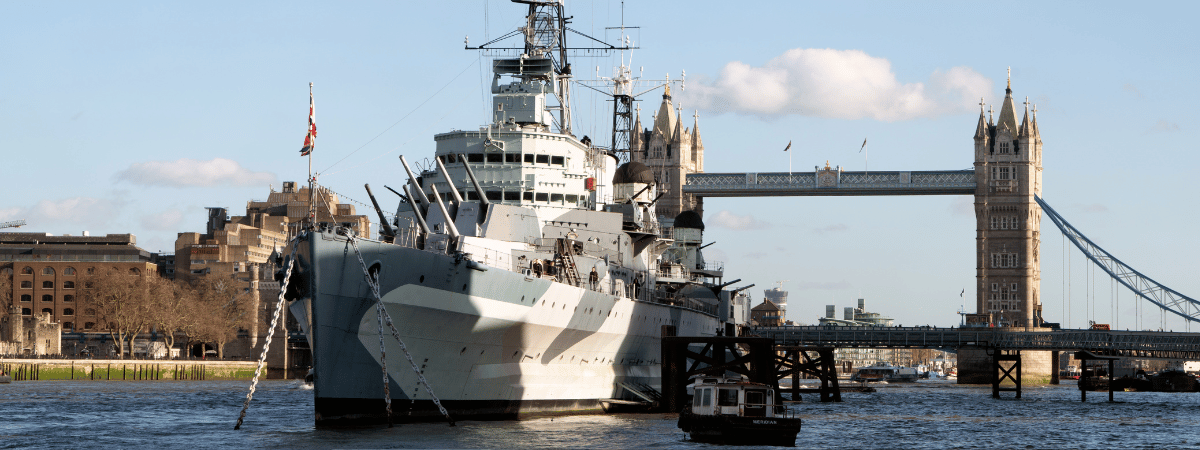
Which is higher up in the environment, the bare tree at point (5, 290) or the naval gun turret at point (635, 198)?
the naval gun turret at point (635, 198)

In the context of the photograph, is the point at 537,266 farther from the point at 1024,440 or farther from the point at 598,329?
the point at 1024,440

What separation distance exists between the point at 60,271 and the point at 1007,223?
97935mm

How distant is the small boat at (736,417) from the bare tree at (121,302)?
3214 inches

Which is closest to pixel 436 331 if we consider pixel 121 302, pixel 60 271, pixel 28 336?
pixel 28 336

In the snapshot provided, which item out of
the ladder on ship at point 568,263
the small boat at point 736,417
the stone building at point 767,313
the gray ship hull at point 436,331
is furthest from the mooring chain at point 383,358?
the stone building at point 767,313

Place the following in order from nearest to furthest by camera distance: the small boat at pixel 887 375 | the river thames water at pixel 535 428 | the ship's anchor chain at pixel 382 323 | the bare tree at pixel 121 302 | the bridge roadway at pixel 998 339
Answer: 1. the ship's anchor chain at pixel 382 323
2. the river thames water at pixel 535 428
3. the bridge roadway at pixel 998 339
4. the bare tree at pixel 121 302
5. the small boat at pixel 887 375

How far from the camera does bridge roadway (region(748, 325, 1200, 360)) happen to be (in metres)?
87.4

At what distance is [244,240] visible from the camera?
15650 centimetres

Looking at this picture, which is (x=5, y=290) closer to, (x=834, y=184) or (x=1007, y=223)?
(x=834, y=184)

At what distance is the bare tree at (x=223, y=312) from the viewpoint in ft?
379

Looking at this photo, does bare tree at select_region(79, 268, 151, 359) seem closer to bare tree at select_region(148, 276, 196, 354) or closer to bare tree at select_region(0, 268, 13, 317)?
bare tree at select_region(148, 276, 196, 354)

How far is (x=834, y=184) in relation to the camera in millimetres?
125250

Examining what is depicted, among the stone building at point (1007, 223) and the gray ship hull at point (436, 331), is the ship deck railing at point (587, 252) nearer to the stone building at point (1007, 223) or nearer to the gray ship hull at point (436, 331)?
the gray ship hull at point (436, 331)

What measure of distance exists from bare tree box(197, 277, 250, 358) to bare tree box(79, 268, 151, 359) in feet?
17.7
